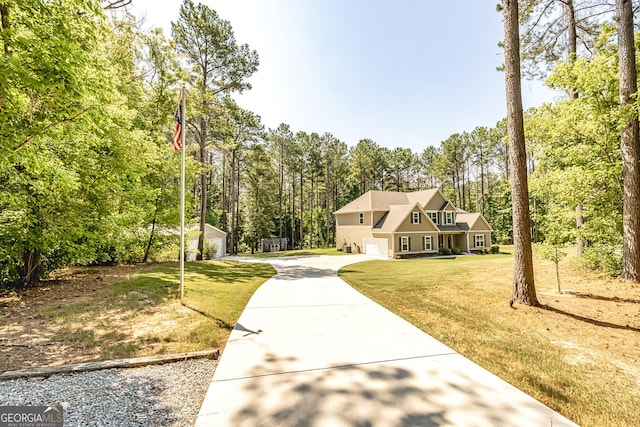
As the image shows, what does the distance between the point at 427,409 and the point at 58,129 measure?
8311 millimetres

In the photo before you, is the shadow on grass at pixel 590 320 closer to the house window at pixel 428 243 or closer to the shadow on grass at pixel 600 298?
the shadow on grass at pixel 600 298

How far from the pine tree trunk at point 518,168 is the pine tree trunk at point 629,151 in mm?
4302

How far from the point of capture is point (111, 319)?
18.4 feet

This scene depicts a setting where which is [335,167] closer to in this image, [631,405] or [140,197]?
[140,197]

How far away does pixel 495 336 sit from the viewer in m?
4.95

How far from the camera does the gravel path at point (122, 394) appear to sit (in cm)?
264

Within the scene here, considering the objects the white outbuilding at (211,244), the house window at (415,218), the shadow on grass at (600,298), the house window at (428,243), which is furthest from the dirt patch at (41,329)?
the house window at (428,243)

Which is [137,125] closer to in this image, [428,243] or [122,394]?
[122,394]

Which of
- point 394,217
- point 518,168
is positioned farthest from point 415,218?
point 518,168

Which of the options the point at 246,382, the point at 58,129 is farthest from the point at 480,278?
the point at 58,129

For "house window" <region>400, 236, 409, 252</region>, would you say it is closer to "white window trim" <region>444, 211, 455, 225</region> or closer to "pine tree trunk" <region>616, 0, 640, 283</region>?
"white window trim" <region>444, 211, 455, 225</region>

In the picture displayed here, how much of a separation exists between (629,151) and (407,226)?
52.9 ft

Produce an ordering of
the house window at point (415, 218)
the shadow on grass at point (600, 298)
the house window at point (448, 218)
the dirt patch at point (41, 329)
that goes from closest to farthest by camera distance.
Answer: the dirt patch at point (41, 329) < the shadow on grass at point (600, 298) < the house window at point (415, 218) < the house window at point (448, 218)

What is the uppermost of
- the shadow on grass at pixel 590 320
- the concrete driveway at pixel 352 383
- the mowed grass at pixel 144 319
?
the mowed grass at pixel 144 319
